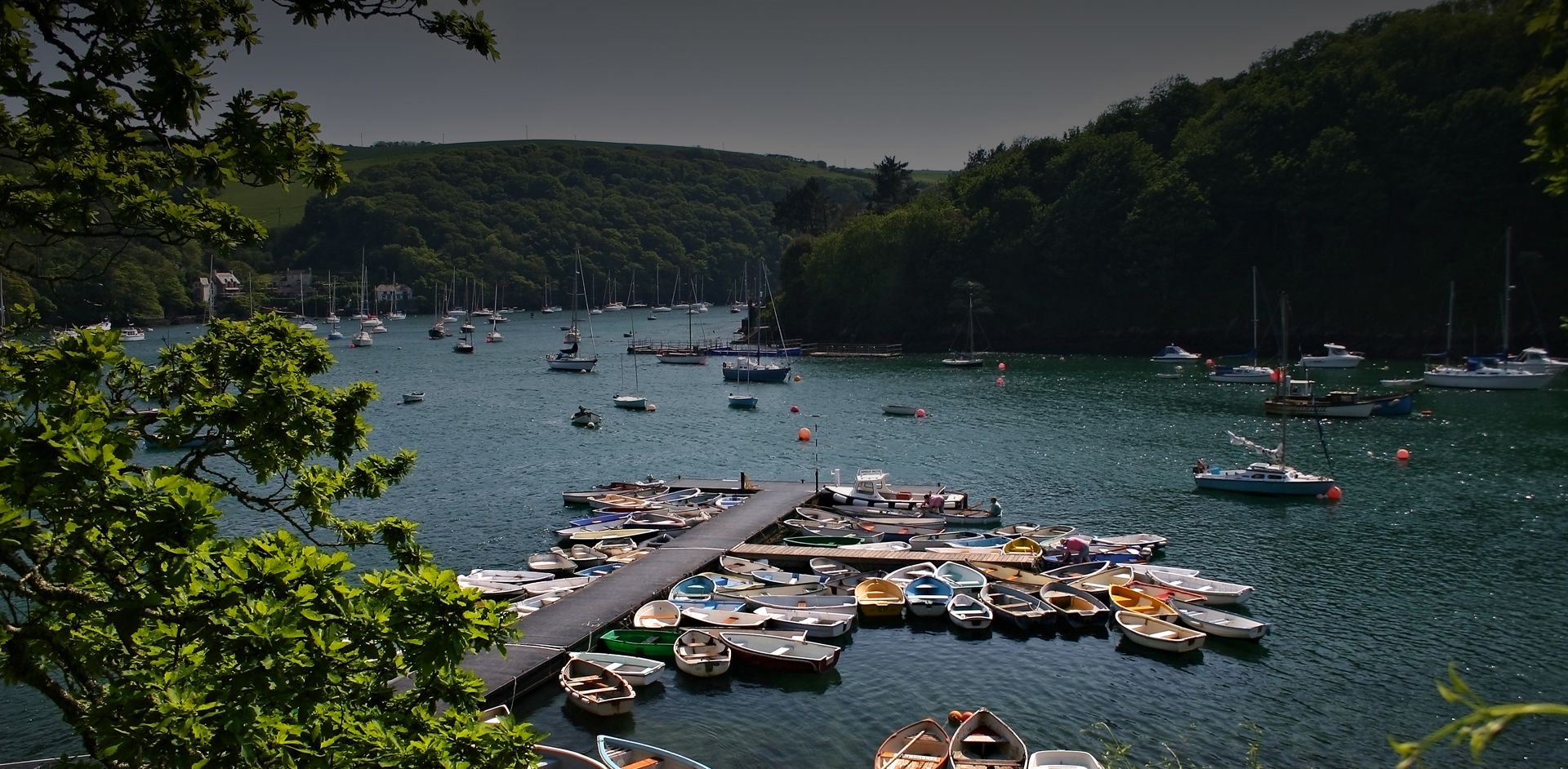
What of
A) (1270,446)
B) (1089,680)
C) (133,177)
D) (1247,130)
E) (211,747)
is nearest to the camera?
(211,747)

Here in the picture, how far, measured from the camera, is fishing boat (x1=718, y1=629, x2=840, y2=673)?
3045 cm

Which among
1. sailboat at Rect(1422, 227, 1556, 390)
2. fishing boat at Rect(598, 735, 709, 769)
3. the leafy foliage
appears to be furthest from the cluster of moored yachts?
sailboat at Rect(1422, 227, 1556, 390)

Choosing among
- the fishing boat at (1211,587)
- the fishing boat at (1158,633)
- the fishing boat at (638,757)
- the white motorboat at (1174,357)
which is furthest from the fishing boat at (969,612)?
the white motorboat at (1174,357)

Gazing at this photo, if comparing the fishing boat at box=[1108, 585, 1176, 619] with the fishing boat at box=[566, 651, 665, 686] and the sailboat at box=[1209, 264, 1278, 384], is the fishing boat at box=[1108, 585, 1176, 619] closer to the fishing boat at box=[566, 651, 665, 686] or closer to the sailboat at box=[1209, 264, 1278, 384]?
the fishing boat at box=[566, 651, 665, 686]

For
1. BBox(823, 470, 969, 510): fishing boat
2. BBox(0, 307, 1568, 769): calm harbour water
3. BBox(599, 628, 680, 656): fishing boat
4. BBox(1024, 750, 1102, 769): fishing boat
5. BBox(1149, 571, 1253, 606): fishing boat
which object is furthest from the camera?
BBox(823, 470, 969, 510): fishing boat

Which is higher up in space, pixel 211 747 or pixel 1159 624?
pixel 211 747

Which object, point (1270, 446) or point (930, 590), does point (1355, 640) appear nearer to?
point (930, 590)

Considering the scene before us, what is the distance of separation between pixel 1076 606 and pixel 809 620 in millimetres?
8581

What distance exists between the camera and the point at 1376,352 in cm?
11769

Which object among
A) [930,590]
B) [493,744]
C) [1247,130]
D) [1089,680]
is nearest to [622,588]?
[930,590]

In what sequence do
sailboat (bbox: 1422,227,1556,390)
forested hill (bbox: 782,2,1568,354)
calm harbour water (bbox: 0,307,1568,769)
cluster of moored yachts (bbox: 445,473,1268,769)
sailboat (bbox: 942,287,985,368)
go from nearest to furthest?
1. cluster of moored yachts (bbox: 445,473,1268,769)
2. calm harbour water (bbox: 0,307,1568,769)
3. sailboat (bbox: 1422,227,1556,390)
4. forested hill (bbox: 782,2,1568,354)
5. sailboat (bbox: 942,287,985,368)

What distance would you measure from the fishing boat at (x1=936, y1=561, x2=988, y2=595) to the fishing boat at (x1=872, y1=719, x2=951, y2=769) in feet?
39.2

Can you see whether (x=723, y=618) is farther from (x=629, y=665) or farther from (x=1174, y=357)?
(x=1174, y=357)

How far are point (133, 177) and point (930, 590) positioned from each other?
29232 mm
